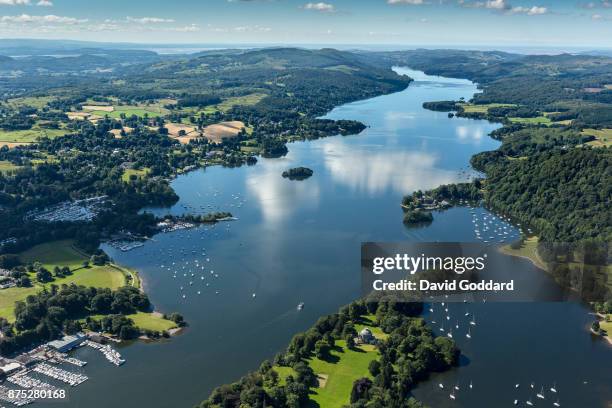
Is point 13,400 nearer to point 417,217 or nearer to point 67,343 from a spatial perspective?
point 67,343

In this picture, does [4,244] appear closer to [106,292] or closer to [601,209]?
[106,292]

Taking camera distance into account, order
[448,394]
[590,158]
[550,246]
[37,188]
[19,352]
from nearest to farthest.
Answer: [448,394] < [19,352] < [550,246] < [590,158] < [37,188]

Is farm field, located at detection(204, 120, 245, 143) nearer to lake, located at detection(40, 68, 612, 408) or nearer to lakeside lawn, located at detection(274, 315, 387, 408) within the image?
lake, located at detection(40, 68, 612, 408)

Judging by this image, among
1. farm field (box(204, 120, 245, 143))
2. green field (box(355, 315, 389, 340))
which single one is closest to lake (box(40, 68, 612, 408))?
green field (box(355, 315, 389, 340))

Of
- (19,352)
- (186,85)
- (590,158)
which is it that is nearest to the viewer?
(19,352)

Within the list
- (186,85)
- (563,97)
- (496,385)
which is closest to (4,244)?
(496,385)

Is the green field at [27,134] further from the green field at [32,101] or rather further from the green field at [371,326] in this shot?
the green field at [371,326]

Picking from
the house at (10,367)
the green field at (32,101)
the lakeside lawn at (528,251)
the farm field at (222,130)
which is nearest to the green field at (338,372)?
the house at (10,367)
